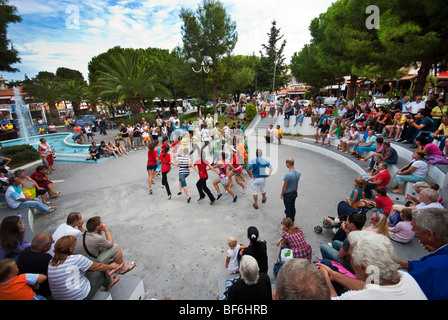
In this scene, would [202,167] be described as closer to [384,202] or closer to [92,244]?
[92,244]

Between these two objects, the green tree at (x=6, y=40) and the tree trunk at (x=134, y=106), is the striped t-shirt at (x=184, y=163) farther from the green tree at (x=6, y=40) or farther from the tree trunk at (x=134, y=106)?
the tree trunk at (x=134, y=106)

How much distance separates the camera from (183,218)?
558 centimetres

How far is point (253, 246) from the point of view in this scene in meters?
3.09

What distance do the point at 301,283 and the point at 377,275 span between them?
2.37 feet

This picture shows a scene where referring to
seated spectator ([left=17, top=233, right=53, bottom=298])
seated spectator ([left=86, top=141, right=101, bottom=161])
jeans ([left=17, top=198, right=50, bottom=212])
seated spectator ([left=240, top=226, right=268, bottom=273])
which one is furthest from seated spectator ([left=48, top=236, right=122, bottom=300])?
seated spectator ([left=86, top=141, right=101, bottom=161])

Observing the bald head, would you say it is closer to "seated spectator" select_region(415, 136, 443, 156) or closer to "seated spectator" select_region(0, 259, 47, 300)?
"seated spectator" select_region(0, 259, 47, 300)

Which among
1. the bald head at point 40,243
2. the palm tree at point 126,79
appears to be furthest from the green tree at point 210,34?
the bald head at point 40,243

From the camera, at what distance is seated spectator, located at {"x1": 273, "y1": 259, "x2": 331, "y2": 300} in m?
1.50

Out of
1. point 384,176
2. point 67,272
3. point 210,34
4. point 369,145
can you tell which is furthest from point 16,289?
point 210,34

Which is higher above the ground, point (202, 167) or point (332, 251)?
point (202, 167)

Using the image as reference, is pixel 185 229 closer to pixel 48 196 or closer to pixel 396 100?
pixel 48 196
